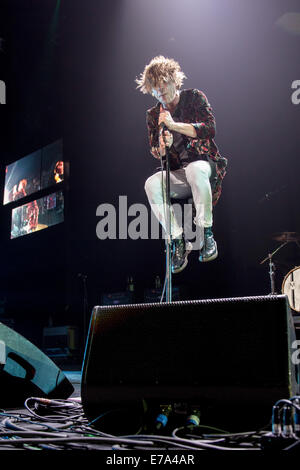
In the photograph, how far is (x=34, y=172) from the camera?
6.92m

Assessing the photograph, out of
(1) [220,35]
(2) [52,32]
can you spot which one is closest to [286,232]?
(1) [220,35]

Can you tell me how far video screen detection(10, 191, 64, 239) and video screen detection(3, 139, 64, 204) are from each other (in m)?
0.23

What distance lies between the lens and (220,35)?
4.08 m

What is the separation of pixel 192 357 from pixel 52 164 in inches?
235

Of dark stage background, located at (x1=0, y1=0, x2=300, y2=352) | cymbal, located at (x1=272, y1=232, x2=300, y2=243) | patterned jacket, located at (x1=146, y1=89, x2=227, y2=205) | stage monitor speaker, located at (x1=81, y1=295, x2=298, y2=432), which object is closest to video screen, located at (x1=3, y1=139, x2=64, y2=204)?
dark stage background, located at (x1=0, y1=0, x2=300, y2=352)

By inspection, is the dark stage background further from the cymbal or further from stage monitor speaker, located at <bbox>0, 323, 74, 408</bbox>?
stage monitor speaker, located at <bbox>0, 323, 74, 408</bbox>

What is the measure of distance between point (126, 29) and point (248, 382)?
4.45 meters

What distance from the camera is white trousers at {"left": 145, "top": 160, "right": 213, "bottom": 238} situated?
6.48ft

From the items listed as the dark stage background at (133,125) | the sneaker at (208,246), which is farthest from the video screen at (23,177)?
the sneaker at (208,246)

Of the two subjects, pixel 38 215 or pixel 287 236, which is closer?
pixel 287 236

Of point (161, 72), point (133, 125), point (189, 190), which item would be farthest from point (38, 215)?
point (161, 72)

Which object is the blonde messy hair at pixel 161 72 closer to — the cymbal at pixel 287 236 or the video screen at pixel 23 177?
the cymbal at pixel 287 236

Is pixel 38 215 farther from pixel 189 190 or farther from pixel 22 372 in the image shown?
pixel 22 372

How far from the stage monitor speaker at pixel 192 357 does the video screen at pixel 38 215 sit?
5113 mm
